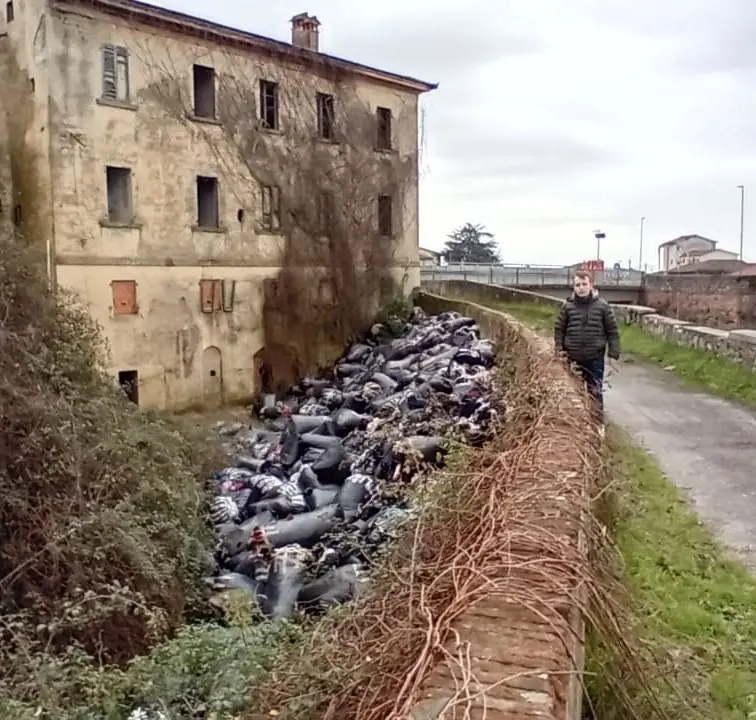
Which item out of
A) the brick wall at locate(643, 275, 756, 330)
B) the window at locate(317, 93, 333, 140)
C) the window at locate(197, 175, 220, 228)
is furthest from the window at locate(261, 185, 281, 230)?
the brick wall at locate(643, 275, 756, 330)

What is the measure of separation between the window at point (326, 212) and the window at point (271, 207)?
112 centimetres

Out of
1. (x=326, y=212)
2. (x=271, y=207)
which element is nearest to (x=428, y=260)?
(x=326, y=212)

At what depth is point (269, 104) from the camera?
57.1 feet

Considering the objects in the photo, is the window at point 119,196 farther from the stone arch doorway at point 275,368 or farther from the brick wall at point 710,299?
the brick wall at point 710,299

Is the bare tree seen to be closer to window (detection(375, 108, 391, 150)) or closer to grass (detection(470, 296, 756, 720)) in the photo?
window (detection(375, 108, 391, 150))

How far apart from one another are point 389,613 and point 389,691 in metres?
0.54

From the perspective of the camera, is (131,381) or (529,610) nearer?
(529,610)

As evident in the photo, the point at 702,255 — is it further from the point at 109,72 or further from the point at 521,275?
the point at 109,72

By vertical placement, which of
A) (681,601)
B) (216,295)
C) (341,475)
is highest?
(216,295)

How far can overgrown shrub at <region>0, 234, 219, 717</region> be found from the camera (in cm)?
603

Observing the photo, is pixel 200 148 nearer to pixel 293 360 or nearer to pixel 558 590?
pixel 293 360

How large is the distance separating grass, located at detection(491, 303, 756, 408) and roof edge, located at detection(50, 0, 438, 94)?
7.29 m

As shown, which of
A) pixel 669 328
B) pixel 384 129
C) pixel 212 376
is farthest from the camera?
pixel 384 129

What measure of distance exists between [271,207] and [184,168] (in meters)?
2.53
